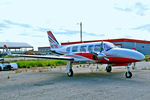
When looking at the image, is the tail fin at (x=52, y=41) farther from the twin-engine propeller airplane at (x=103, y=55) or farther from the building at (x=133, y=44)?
the building at (x=133, y=44)

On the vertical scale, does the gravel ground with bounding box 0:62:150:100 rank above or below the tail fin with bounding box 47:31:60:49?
below

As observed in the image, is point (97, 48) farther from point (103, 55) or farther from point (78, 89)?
point (78, 89)

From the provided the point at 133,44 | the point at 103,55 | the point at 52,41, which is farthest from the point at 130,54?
the point at 133,44

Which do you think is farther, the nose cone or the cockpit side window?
the cockpit side window

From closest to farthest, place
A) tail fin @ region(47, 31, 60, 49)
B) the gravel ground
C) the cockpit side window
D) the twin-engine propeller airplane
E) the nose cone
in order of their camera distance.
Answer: the gravel ground, the nose cone, the twin-engine propeller airplane, the cockpit side window, tail fin @ region(47, 31, 60, 49)

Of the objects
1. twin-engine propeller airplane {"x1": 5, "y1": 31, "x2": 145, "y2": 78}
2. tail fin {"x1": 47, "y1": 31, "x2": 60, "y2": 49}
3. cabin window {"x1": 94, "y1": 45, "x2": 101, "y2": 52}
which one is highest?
tail fin {"x1": 47, "y1": 31, "x2": 60, "y2": 49}

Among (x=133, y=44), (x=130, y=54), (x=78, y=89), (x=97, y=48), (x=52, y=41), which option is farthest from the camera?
(x=133, y=44)

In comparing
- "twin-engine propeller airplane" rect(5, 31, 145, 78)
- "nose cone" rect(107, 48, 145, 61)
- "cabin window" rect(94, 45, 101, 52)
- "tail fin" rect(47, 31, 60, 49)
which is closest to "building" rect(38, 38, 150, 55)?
"tail fin" rect(47, 31, 60, 49)

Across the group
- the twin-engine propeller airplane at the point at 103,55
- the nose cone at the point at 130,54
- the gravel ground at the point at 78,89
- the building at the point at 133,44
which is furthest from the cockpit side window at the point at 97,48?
the building at the point at 133,44

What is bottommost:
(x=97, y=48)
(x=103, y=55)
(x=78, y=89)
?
(x=78, y=89)

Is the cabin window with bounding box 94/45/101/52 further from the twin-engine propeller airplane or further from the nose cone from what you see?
the nose cone

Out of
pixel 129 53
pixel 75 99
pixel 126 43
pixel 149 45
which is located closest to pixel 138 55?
pixel 129 53

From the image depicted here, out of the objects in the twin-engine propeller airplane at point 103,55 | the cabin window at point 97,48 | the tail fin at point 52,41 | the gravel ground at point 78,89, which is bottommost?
the gravel ground at point 78,89

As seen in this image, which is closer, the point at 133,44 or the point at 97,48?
the point at 97,48
